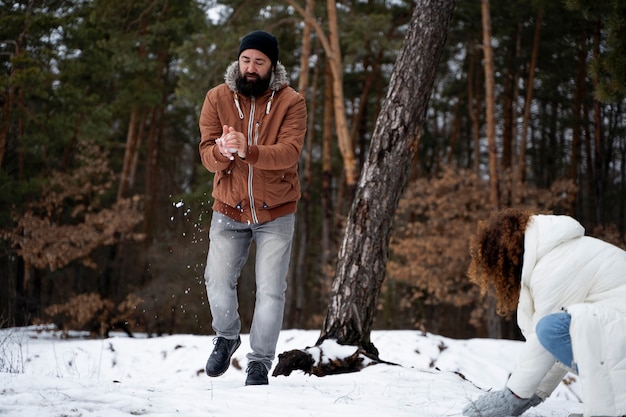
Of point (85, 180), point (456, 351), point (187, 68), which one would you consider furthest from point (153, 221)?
point (456, 351)

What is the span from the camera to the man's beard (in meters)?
3.60

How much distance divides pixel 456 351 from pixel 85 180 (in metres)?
10.9

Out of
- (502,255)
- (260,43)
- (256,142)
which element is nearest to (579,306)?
(502,255)

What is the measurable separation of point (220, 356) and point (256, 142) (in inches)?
52.6

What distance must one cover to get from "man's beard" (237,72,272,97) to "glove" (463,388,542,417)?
6.92 feet

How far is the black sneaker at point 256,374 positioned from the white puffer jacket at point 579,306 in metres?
1.46

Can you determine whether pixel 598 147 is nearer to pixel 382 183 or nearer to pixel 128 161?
pixel 382 183

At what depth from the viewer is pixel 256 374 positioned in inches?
141

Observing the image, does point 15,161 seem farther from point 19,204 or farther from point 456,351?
point 456,351

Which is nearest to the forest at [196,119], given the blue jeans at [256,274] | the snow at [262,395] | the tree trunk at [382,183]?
the tree trunk at [382,183]

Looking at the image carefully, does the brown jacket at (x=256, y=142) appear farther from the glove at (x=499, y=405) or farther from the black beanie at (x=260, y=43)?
the glove at (x=499, y=405)

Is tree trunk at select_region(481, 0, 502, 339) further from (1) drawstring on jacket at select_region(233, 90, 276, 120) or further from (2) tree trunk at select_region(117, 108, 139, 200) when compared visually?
(1) drawstring on jacket at select_region(233, 90, 276, 120)

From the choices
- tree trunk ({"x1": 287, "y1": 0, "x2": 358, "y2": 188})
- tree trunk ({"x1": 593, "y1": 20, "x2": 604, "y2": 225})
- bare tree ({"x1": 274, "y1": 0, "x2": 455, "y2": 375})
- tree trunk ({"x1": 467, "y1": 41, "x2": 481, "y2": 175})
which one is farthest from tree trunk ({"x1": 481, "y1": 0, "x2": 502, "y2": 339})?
bare tree ({"x1": 274, "y1": 0, "x2": 455, "y2": 375})

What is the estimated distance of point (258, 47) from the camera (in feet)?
11.9
